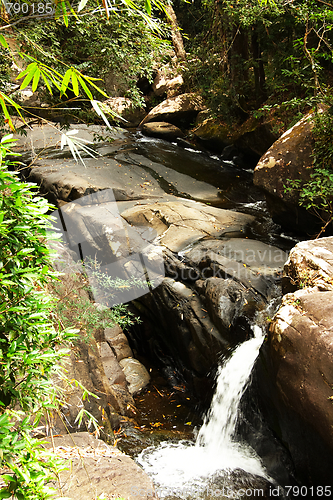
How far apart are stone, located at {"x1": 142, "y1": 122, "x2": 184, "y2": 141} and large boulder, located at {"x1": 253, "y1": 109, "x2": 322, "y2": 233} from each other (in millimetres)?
7099

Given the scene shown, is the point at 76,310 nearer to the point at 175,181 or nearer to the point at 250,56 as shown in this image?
the point at 175,181

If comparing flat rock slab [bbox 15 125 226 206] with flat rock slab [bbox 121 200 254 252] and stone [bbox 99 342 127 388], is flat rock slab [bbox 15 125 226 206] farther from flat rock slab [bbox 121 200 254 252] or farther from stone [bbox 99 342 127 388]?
stone [bbox 99 342 127 388]

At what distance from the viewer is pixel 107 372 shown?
5.30 metres

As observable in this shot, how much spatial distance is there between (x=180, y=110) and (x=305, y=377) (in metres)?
12.6

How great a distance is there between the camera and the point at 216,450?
14.0ft

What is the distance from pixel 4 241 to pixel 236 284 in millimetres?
4349

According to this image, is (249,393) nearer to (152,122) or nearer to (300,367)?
(300,367)

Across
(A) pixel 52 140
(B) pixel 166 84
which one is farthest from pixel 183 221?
(B) pixel 166 84

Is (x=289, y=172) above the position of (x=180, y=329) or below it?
above

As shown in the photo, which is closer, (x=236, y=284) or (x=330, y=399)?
(x=330, y=399)

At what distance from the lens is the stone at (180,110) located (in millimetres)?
13508

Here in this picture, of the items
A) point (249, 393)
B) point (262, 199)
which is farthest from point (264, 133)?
point (249, 393)

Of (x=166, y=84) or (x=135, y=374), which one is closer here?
(x=135, y=374)

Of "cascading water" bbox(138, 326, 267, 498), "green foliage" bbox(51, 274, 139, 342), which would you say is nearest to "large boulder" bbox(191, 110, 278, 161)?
"cascading water" bbox(138, 326, 267, 498)
